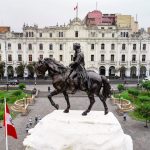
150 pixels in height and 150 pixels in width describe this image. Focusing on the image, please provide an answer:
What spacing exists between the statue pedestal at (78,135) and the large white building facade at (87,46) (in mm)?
44875

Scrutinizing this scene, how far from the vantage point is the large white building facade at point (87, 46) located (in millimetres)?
57259

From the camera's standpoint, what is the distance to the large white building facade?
57.3 meters

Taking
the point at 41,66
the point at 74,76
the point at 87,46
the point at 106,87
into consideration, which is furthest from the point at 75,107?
the point at 87,46

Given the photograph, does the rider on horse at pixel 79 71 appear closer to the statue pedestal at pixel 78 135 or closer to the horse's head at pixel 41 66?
the horse's head at pixel 41 66

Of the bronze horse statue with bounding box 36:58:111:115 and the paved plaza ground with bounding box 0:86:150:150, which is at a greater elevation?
the bronze horse statue with bounding box 36:58:111:115

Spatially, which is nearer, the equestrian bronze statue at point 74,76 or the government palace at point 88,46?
the equestrian bronze statue at point 74,76

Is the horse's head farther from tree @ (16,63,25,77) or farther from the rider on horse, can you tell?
tree @ (16,63,25,77)

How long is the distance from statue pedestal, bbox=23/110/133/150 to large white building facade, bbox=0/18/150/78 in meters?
44.9

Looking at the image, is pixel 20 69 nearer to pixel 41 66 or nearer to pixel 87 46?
pixel 87 46

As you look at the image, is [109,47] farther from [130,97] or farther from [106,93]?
[106,93]

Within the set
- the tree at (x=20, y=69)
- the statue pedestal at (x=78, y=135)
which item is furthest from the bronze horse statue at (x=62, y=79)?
the tree at (x=20, y=69)

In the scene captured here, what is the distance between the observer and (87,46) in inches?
2297

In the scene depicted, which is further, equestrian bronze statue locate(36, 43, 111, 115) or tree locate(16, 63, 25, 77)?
tree locate(16, 63, 25, 77)

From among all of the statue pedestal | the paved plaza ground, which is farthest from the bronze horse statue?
the paved plaza ground
